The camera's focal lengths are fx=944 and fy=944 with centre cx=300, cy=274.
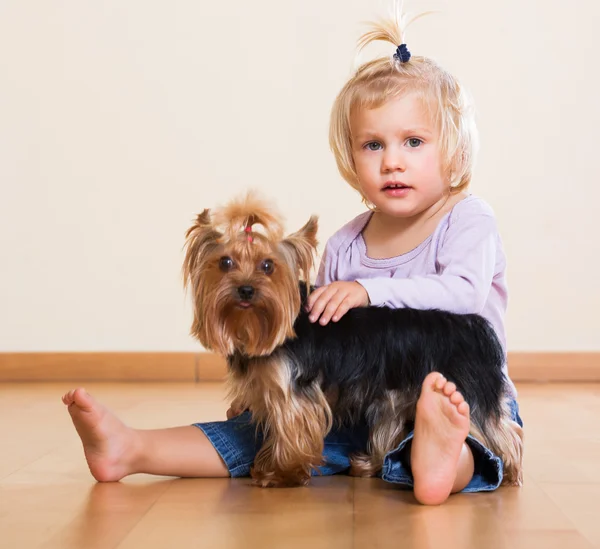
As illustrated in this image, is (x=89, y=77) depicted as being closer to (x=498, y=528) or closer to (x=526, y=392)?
(x=526, y=392)

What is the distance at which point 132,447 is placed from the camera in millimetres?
1941

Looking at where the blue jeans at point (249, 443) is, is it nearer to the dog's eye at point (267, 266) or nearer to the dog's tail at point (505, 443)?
the dog's tail at point (505, 443)

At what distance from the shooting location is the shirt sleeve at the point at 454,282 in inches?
77.5

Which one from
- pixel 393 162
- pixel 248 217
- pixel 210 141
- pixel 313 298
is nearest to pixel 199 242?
pixel 248 217

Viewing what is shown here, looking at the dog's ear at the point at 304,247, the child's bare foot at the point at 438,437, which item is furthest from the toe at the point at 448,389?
the dog's ear at the point at 304,247

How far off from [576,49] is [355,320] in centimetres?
247

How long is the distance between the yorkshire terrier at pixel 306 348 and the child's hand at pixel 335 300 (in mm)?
18

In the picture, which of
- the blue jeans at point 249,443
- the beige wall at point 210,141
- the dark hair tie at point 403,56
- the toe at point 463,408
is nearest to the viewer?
the toe at point 463,408

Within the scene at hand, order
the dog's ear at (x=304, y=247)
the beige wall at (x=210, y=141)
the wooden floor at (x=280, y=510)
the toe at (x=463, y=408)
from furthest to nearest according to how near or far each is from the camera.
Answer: the beige wall at (x=210, y=141)
the dog's ear at (x=304, y=247)
the toe at (x=463, y=408)
the wooden floor at (x=280, y=510)

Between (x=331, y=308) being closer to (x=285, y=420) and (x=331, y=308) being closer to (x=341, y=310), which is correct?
(x=341, y=310)

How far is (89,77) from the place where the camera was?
3961 millimetres

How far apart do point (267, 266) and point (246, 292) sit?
0.26ft

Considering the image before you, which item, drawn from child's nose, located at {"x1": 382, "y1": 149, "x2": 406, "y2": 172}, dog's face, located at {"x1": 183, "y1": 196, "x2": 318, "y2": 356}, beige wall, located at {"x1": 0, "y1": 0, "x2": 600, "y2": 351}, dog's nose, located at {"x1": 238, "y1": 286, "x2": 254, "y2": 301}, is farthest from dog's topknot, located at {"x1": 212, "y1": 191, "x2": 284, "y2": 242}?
beige wall, located at {"x1": 0, "y1": 0, "x2": 600, "y2": 351}

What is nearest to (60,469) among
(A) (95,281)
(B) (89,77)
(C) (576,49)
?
(A) (95,281)
